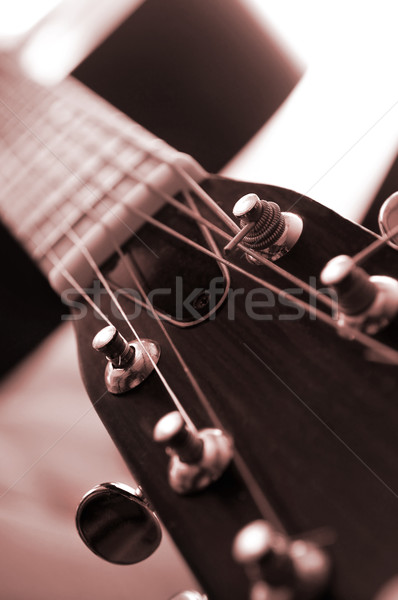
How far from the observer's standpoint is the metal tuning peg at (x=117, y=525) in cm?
78

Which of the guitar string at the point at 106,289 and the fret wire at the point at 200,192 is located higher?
the fret wire at the point at 200,192

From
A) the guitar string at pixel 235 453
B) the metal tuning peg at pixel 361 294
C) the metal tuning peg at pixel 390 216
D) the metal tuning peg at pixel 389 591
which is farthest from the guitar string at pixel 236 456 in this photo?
the metal tuning peg at pixel 390 216

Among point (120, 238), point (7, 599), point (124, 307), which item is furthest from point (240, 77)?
point (7, 599)

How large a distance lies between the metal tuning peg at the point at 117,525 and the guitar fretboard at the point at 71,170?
474 mm

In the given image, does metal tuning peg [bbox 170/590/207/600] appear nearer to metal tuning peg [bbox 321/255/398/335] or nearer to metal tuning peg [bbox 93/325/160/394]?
metal tuning peg [bbox 93/325/160/394]

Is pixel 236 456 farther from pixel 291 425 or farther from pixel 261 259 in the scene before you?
pixel 261 259

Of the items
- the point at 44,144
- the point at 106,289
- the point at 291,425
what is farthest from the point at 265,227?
the point at 44,144

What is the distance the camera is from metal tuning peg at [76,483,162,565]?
2.57 feet

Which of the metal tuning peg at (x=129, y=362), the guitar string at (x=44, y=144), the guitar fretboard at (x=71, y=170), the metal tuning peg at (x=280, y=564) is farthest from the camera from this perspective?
the guitar string at (x=44, y=144)

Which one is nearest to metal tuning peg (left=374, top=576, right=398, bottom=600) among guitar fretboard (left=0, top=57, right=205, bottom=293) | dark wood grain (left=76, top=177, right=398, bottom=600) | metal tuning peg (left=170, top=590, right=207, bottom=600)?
dark wood grain (left=76, top=177, right=398, bottom=600)

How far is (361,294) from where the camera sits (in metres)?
0.58

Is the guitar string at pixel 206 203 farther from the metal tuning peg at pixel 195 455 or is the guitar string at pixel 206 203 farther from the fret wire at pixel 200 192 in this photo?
the metal tuning peg at pixel 195 455

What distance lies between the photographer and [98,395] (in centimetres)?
91

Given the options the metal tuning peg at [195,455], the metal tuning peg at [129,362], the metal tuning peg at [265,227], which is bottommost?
the metal tuning peg at [129,362]
